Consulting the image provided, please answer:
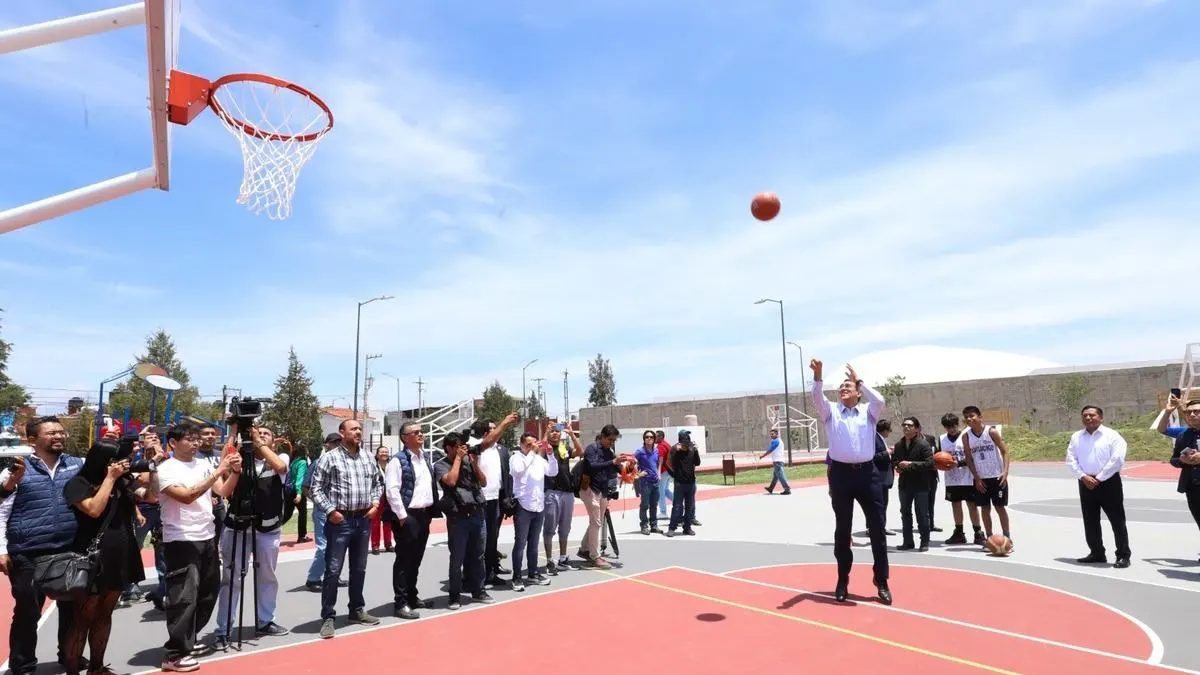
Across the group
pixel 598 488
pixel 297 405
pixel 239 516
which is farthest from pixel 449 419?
pixel 239 516

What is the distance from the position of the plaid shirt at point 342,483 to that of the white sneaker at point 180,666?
1658 mm

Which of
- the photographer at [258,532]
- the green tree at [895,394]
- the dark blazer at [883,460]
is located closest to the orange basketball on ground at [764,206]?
the dark blazer at [883,460]

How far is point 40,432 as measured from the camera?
586 centimetres

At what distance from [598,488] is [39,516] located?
634cm

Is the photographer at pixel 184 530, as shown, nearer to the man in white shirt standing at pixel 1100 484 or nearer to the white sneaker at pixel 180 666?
the white sneaker at pixel 180 666

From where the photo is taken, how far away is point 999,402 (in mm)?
63750

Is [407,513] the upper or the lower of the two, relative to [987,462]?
lower

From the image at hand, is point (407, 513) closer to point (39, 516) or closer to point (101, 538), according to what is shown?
point (101, 538)

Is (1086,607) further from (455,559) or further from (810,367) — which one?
(455,559)

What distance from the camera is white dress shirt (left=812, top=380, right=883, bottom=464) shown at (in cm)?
775

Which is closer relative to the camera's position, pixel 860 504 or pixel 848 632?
pixel 848 632

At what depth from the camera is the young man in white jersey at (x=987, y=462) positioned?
1053cm

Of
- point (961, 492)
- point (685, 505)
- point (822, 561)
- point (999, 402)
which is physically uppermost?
point (999, 402)

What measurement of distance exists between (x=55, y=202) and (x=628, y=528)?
1124 cm
